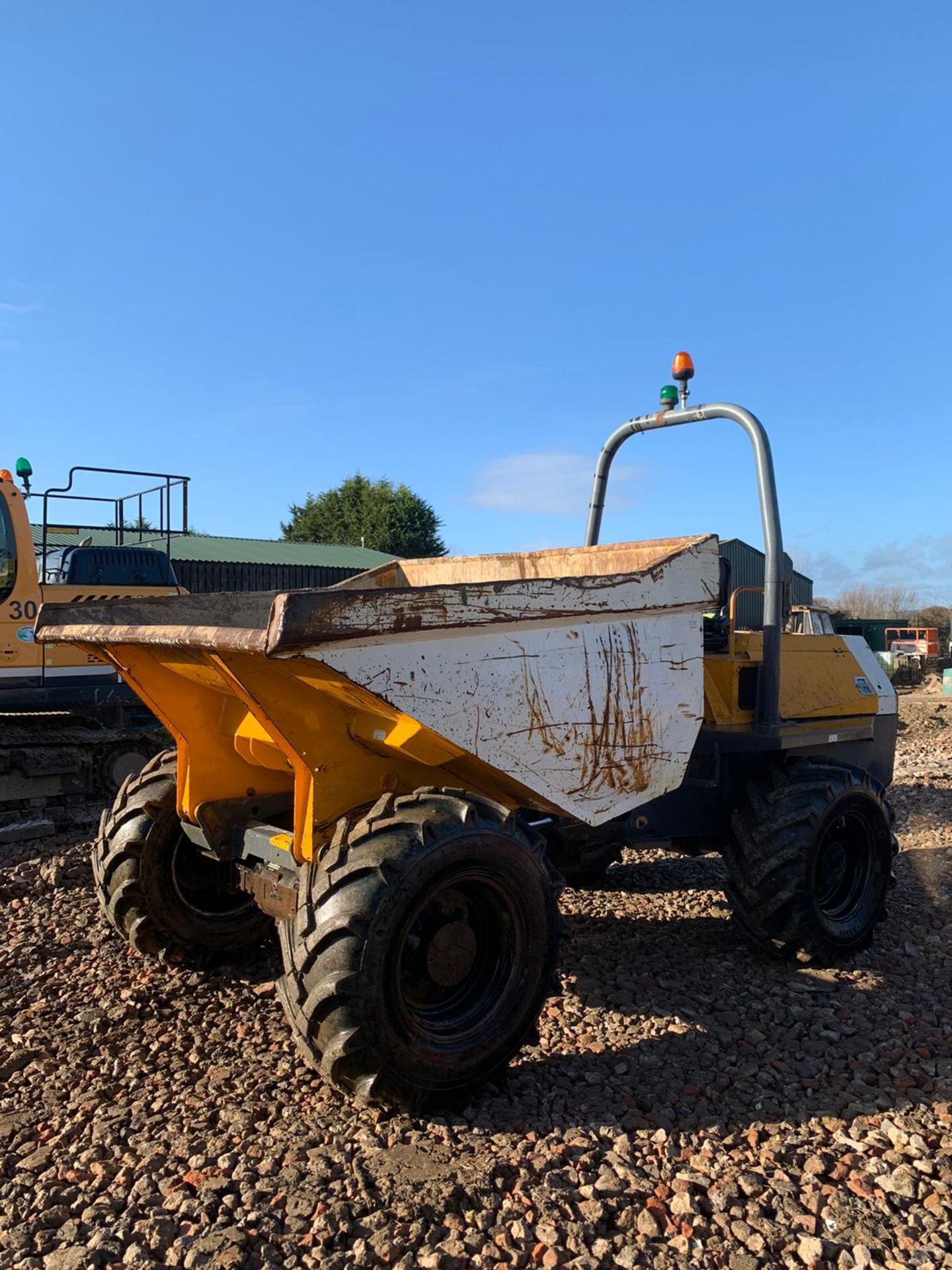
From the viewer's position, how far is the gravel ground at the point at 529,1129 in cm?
246

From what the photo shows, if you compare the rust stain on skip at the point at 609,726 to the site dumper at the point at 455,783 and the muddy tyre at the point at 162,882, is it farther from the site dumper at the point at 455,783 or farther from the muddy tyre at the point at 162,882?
the muddy tyre at the point at 162,882

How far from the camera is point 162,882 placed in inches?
164

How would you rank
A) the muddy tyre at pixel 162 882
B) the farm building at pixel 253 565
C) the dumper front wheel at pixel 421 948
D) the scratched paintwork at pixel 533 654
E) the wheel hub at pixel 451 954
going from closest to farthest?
the scratched paintwork at pixel 533 654 → the dumper front wheel at pixel 421 948 → the wheel hub at pixel 451 954 → the muddy tyre at pixel 162 882 → the farm building at pixel 253 565

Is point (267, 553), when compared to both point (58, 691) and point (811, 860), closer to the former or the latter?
point (58, 691)

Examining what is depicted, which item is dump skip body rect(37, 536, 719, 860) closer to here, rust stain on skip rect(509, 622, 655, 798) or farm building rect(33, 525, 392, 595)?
rust stain on skip rect(509, 622, 655, 798)

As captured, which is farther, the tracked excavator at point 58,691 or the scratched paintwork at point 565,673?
the tracked excavator at point 58,691

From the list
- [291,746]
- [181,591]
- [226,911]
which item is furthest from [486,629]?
[181,591]

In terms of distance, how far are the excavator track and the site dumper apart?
421 centimetres

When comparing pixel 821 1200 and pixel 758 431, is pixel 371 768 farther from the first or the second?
pixel 758 431

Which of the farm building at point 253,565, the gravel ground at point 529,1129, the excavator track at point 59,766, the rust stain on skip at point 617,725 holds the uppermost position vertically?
the farm building at point 253,565

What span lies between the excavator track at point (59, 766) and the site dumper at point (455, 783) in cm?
421

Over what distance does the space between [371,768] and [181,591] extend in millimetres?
6465

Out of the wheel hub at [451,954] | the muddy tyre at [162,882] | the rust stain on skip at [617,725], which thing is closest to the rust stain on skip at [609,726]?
the rust stain on skip at [617,725]

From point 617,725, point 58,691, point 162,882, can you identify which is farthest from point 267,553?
point 617,725
